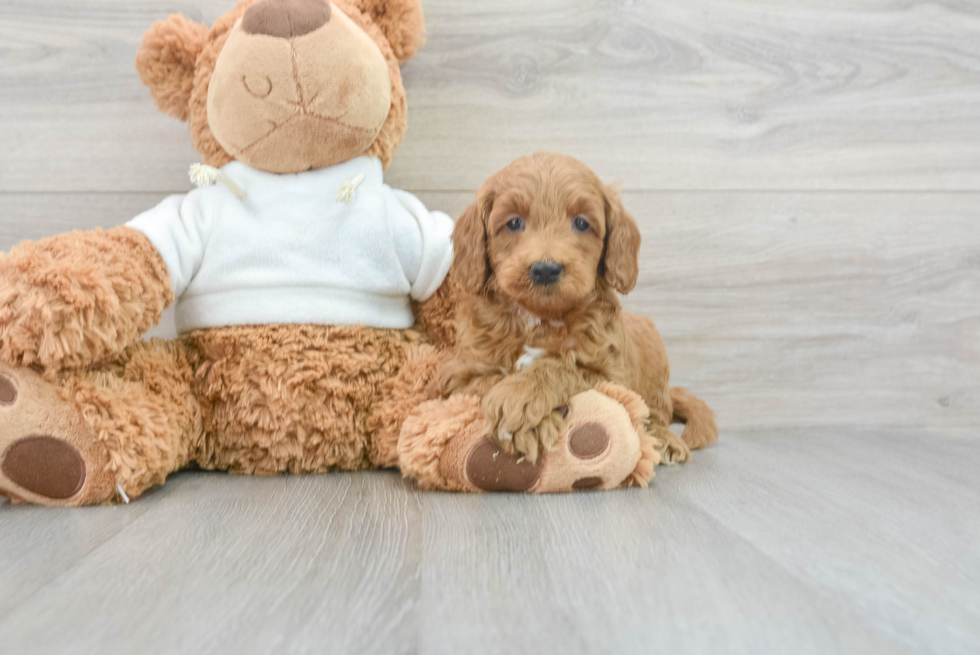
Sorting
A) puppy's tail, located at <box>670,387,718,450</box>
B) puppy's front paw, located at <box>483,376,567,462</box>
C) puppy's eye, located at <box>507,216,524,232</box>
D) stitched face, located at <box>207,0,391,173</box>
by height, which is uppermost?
stitched face, located at <box>207,0,391,173</box>

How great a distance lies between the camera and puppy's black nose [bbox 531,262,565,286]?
995 mm

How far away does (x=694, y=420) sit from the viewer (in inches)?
57.9

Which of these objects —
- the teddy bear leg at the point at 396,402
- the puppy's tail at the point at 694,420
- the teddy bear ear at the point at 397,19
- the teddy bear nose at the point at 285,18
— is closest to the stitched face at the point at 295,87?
the teddy bear nose at the point at 285,18

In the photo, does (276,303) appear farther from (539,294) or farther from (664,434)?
(664,434)

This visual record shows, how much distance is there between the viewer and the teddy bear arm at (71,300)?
1.00 meters

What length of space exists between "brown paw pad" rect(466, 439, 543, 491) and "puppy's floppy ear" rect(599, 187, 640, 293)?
31cm

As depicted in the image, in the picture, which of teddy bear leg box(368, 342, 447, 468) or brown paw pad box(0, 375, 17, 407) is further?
teddy bear leg box(368, 342, 447, 468)

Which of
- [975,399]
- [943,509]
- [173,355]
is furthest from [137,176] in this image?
[975,399]

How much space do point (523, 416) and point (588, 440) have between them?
118 mm

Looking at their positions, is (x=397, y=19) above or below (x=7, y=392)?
above

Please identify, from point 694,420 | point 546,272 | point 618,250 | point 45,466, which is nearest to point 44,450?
point 45,466

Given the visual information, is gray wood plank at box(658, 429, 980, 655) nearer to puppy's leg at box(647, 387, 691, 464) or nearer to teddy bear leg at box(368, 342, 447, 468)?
puppy's leg at box(647, 387, 691, 464)

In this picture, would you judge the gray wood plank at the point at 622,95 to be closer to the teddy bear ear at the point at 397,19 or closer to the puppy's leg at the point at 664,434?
the teddy bear ear at the point at 397,19

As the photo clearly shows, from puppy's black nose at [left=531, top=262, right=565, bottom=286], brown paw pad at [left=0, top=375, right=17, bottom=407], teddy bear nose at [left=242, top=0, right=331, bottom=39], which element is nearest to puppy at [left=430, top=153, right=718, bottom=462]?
puppy's black nose at [left=531, top=262, right=565, bottom=286]
